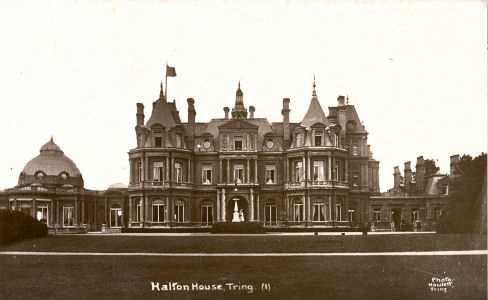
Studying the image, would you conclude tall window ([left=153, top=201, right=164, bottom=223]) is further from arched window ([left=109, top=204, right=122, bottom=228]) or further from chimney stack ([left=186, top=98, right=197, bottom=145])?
chimney stack ([left=186, top=98, right=197, bottom=145])

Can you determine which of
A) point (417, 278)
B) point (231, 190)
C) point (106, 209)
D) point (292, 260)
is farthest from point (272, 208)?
point (417, 278)

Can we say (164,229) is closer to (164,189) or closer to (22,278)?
(164,189)

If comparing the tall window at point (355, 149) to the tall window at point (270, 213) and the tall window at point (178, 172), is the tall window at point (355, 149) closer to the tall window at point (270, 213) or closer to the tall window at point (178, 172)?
the tall window at point (270, 213)

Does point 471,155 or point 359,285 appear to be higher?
point 471,155

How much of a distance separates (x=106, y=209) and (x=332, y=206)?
18.7 m

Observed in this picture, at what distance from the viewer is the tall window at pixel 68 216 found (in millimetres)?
47659

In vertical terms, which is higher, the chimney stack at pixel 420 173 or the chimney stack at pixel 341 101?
the chimney stack at pixel 341 101

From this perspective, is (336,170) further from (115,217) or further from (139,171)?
(115,217)

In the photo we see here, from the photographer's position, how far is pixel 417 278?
758 inches

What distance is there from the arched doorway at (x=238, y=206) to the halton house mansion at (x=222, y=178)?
0.10 metres

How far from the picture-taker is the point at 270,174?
165ft

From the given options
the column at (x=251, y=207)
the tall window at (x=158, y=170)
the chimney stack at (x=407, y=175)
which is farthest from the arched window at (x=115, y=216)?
the chimney stack at (x=407, y=175)

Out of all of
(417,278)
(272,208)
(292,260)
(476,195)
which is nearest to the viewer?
(417,278)

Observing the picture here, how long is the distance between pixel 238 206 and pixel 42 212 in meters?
15.0
